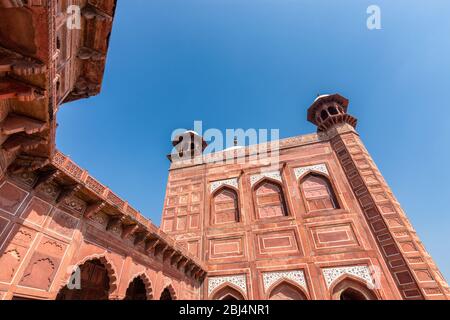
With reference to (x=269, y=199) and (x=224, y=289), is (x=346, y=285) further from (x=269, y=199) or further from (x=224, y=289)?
(x=269, y=199)

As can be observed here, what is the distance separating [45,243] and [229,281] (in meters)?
7.10

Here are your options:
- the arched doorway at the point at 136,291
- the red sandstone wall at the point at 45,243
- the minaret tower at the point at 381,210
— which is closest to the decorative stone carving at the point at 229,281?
the arched doorway at the point at 136,291

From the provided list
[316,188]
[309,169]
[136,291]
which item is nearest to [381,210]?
[316,188]

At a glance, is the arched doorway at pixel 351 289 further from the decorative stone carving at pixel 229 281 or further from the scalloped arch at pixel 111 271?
the scalloped arch at pixel 111 271

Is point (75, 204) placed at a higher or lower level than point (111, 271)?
higher

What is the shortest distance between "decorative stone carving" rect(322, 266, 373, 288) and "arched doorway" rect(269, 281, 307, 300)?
43.9 inches

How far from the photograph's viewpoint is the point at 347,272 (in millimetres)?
9031

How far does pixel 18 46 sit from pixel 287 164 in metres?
11.7

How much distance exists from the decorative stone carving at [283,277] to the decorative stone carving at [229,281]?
0.83 m

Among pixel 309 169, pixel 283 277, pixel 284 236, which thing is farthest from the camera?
pixel 309 169

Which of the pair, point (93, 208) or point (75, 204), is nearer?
point (75, 204)

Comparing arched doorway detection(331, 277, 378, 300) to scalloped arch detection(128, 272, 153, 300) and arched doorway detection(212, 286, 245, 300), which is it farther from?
scalloped arch detection(128, 272, 153, 300)

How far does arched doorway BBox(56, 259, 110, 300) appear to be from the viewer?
8078 millimetres
